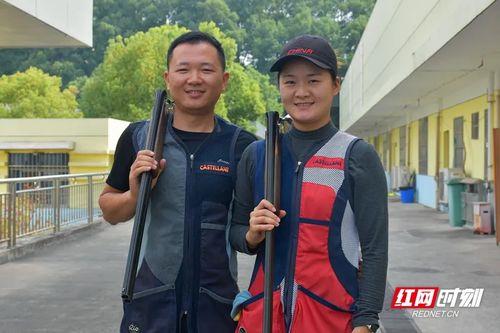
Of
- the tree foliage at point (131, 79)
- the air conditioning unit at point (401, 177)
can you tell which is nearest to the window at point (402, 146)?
the air conditioning unit at point (401, 177)

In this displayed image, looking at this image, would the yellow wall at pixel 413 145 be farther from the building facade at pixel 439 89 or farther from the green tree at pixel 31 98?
the green tree at pixel 31 98

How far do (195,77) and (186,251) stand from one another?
0.70 metres

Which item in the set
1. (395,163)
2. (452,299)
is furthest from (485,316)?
(395,163)

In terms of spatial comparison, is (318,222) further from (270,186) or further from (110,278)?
(110,278)

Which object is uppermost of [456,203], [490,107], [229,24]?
[229,24]

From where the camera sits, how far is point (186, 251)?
2537 millimetres

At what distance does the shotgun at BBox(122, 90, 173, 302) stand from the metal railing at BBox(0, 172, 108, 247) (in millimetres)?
7020

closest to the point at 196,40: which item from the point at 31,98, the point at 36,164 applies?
the point at 36,164

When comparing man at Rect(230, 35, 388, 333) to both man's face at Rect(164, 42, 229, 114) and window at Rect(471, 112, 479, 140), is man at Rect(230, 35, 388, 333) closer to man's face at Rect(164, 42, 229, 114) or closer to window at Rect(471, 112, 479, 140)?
man's face at Rect(164, 42, 229, 114)

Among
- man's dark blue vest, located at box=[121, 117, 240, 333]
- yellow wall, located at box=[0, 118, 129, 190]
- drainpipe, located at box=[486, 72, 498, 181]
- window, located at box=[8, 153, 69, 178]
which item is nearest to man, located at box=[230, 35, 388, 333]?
man's dark blue vest, located at box=[121, 117, 240, 333]

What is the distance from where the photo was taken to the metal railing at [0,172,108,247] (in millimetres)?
9203

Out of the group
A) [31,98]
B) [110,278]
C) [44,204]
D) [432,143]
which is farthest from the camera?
[31,98]

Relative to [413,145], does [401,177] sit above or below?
below

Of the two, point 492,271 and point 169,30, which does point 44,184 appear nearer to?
point 492,271
